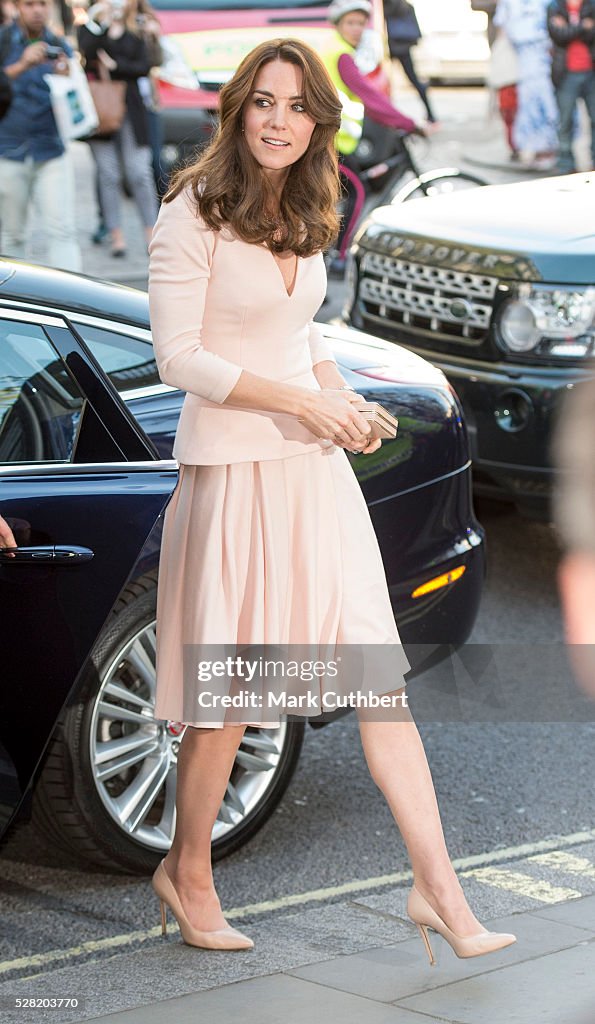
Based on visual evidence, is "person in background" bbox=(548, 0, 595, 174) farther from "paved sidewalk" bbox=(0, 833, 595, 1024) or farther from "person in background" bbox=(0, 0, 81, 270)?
"paved sidewalk" bbox=(0, 833, 595, 1024)

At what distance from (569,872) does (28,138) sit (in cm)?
714

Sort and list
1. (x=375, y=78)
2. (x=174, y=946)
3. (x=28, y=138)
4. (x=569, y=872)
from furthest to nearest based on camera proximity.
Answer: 1. (x=375, y=78)
2. (x=28, y=138)
3. (x=569, y=872)
4. (x=174, y=946)

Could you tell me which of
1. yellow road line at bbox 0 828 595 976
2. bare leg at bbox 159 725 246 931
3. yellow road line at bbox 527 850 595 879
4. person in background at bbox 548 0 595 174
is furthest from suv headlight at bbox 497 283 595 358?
person in background at bbox 548 0 595 174

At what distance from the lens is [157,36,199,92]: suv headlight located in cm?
1387

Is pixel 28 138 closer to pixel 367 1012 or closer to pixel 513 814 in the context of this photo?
pixel 513 814

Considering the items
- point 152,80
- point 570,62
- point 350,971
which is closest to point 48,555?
point 350,971

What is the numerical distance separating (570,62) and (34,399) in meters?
12.8

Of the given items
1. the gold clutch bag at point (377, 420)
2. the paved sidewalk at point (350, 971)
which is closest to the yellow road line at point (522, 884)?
the paved sidewalk at point (350, 971)

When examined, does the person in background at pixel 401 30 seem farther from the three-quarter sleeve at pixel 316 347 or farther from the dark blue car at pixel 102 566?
the three-quarter sleeve at pixel 316 347

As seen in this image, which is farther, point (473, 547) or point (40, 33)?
point (40, 33)

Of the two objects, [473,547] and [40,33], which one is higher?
[40,33]

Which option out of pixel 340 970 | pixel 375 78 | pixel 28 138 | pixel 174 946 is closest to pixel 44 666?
pixel 174 946

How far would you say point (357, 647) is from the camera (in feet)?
11.5

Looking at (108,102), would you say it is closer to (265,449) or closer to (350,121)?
(350,121)
